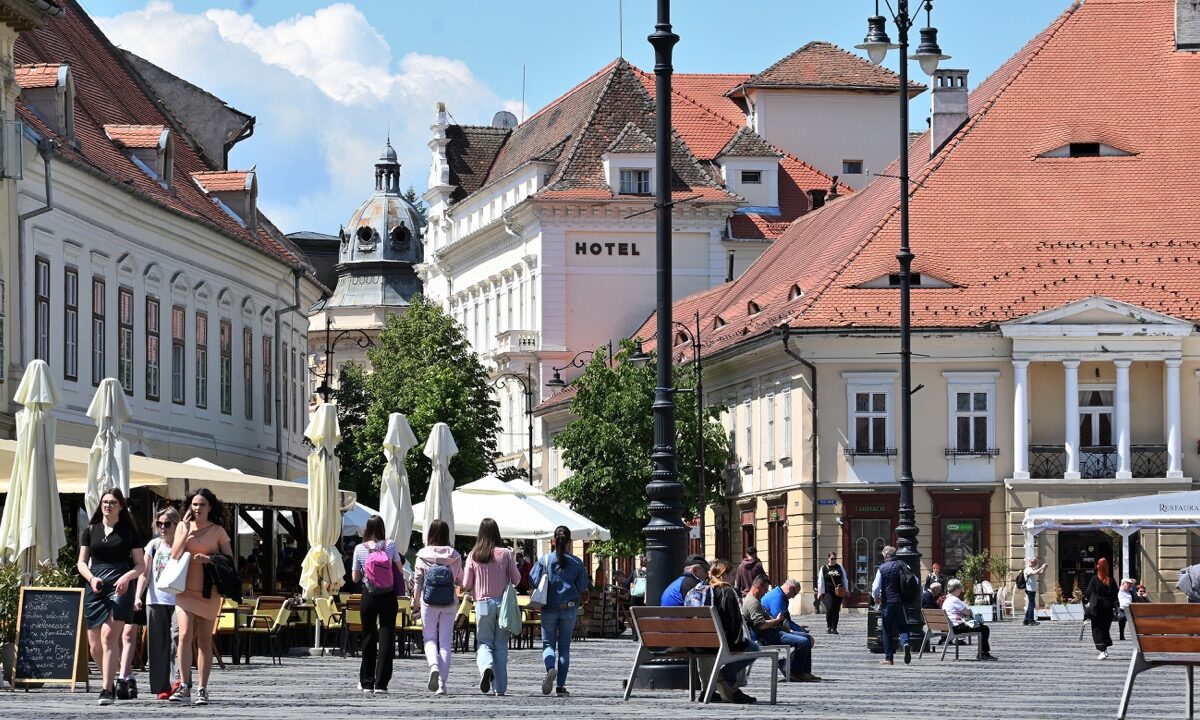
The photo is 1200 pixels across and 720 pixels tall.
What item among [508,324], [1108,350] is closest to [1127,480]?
[1108,350]

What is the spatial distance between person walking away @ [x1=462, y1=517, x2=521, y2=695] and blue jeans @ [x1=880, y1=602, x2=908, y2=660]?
30.5ft

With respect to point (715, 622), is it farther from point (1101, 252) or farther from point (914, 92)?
point (914, 92)

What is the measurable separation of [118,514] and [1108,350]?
143 ft

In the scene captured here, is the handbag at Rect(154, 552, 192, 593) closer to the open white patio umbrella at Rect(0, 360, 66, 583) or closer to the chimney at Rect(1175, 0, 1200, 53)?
the open white patio umbrella at Rect(0, 360, 66, 583)

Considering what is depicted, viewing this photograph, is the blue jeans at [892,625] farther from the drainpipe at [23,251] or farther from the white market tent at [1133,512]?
the drainpipe at [23,251]

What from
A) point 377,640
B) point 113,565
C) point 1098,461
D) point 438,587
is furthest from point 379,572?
point 1098,461

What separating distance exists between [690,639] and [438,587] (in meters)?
2.51

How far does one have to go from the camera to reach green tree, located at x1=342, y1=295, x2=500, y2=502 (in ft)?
232

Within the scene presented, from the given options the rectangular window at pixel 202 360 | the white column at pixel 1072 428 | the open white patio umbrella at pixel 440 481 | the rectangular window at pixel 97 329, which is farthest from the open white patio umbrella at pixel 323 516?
the white column at pixel 1072 428

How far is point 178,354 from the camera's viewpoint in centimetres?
4784

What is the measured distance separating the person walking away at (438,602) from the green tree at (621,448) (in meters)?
40.5

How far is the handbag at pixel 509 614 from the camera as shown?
22.4 meters

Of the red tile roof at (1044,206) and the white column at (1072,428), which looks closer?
the white column at (1072,428)

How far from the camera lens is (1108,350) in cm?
6116
